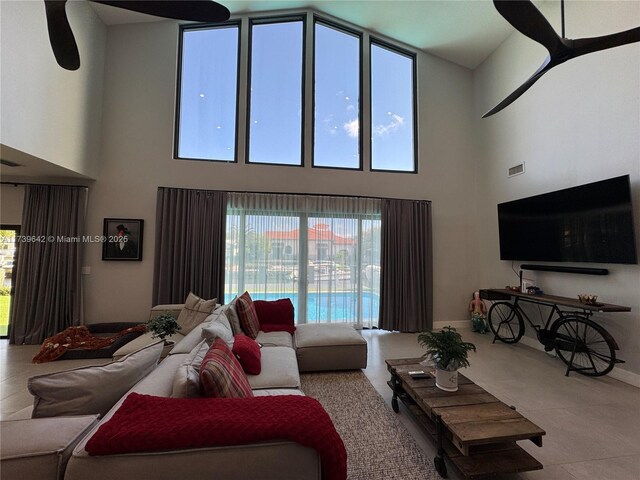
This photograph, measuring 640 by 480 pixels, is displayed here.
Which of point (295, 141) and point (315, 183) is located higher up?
point (295, 141)

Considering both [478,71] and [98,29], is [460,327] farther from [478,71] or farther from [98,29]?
[98,29]

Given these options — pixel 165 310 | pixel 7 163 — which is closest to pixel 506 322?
pixel 165 310

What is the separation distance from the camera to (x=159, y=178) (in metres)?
4.76

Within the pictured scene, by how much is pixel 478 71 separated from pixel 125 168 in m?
6.86

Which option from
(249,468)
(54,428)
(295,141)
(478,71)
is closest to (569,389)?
(249,468)

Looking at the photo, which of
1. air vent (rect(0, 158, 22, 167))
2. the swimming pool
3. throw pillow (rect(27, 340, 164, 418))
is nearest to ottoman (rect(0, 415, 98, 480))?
throw pillow (rect(27, 340, 164, 418))

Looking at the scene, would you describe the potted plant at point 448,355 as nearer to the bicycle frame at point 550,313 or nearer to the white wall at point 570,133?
the bicycle frame at point 550,313

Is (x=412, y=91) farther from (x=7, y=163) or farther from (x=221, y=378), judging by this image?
(x=7, y=163)

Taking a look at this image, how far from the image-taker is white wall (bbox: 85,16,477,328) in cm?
461

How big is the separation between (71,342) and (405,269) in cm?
515

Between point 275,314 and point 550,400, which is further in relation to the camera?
point 275,314

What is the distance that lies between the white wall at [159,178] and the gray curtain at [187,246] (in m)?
0.25

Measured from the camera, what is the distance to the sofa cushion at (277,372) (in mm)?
2266

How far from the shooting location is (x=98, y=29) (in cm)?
451
